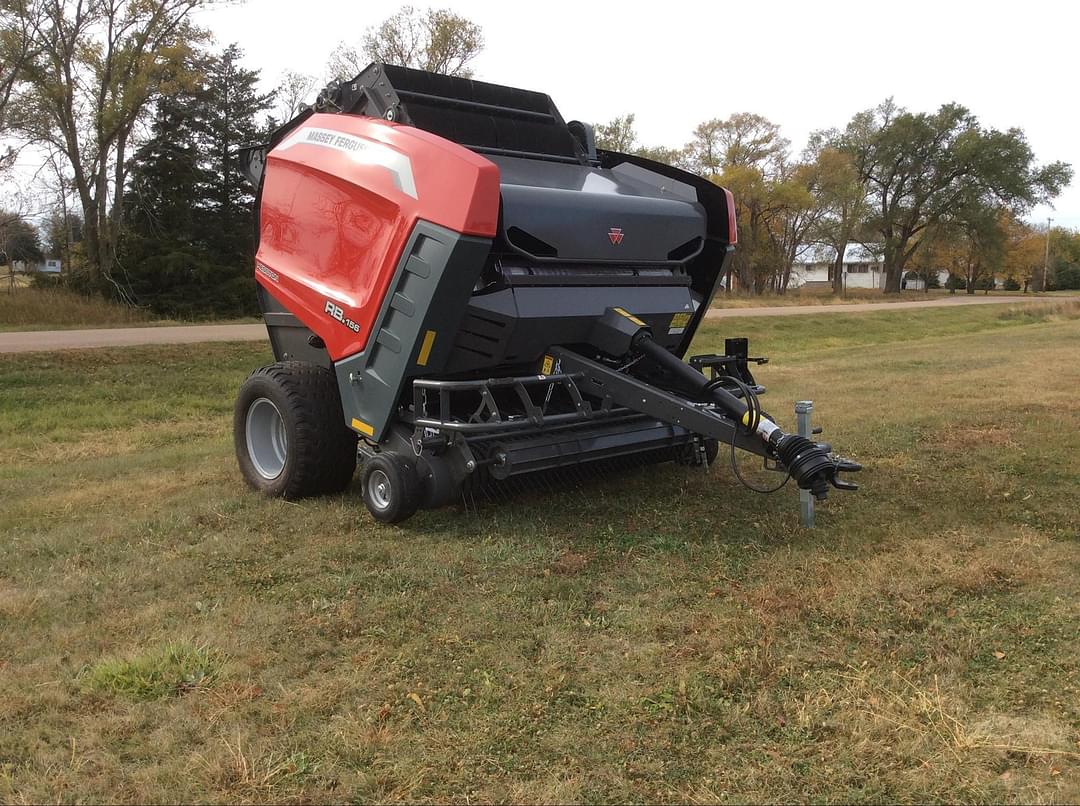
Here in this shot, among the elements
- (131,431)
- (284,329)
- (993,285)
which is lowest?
(131,431)

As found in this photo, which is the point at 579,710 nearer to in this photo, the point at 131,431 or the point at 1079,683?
the point at 1079,683

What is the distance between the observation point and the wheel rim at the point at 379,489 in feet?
16.0

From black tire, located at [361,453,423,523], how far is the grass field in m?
0.13

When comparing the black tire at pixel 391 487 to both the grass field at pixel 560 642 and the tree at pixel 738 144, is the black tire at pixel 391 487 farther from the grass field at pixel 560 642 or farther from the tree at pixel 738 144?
the tree at pixel 738 144

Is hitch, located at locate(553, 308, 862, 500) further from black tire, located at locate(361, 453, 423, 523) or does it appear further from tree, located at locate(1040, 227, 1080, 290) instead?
tree, located at locate(1040, 227, 1080, 290)

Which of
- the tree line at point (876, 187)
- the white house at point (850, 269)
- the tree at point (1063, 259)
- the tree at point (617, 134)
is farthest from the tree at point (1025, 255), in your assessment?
the tree at point (617, 134)

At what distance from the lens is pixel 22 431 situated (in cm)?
991

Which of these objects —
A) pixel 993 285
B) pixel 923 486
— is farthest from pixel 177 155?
pixel 993 285

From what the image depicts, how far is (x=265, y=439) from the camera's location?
605 cm

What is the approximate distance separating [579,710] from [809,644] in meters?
1.02

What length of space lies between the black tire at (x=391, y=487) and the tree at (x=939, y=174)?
5571 centimetres

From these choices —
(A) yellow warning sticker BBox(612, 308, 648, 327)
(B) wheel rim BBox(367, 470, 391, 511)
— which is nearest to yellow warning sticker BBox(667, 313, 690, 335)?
(A) yellow warning sticker BBox(612, 308, 648, 327)

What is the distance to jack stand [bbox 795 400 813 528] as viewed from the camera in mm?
4480

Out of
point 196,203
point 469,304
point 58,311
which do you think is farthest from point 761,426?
point 196,203
